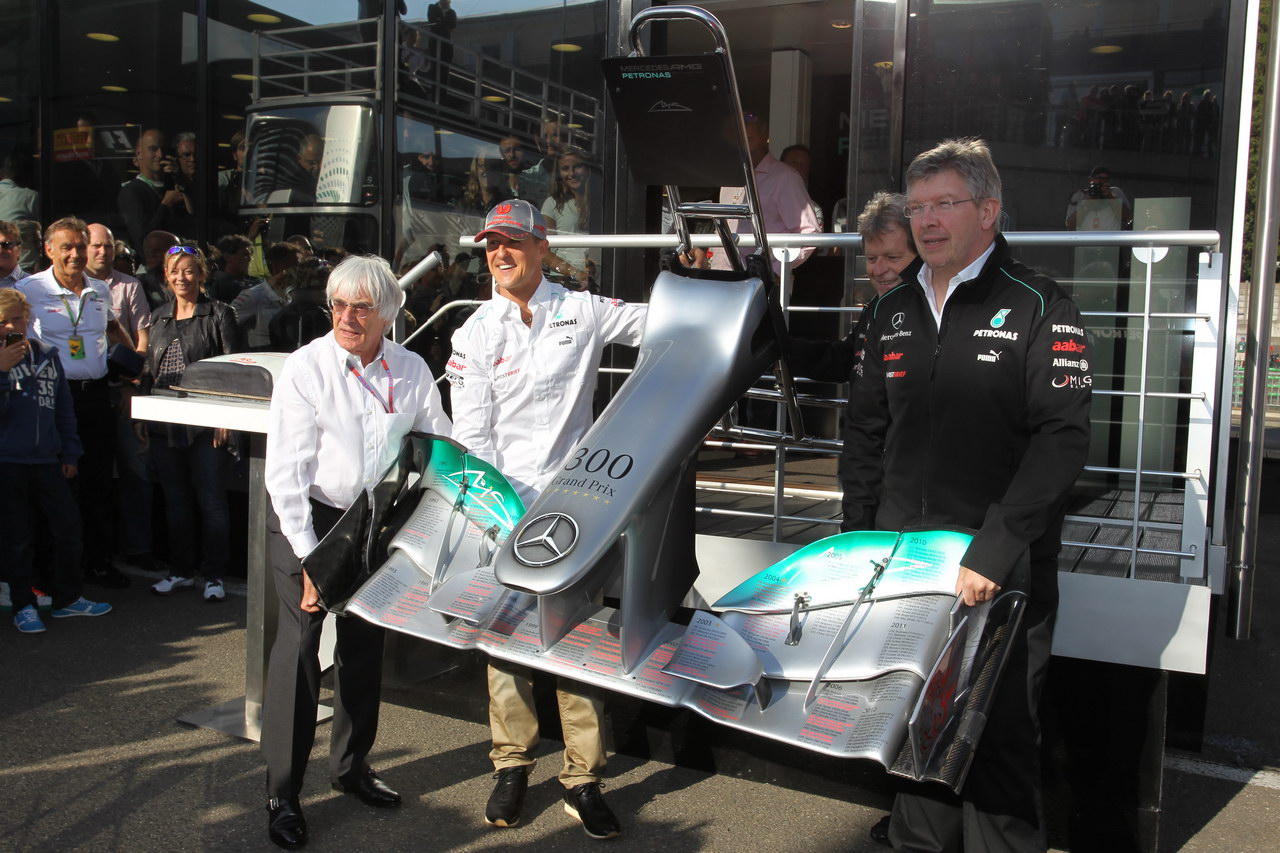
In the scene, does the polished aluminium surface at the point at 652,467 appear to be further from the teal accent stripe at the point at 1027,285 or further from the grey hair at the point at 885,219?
the grey hair at the point at 885,219

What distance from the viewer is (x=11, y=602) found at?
18.1ft

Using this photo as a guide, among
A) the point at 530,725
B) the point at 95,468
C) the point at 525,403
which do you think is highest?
the point at 525,403

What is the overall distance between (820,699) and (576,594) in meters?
0.55

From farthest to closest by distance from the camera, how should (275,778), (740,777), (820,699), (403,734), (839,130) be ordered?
(839,130)
(403,734)
(740,777)
(275,778)
(820,699)

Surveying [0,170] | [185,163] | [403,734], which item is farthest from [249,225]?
[403,734]

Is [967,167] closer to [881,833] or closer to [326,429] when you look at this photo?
[326,429]

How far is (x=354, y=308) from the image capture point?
129 inches

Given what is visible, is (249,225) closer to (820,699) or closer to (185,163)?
(185,163)

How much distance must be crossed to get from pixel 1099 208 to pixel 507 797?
11.4 ft

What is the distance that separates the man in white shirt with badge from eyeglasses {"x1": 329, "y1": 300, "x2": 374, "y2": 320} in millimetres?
3329

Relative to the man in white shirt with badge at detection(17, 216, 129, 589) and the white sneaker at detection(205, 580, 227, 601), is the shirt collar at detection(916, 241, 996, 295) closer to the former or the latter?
the white sneaker at detection(205, 580, 227, 601)

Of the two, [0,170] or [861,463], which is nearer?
[861,463]

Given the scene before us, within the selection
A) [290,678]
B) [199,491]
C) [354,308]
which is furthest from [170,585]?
[354,308]

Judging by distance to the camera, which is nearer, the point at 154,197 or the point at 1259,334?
the point at 1259,334
